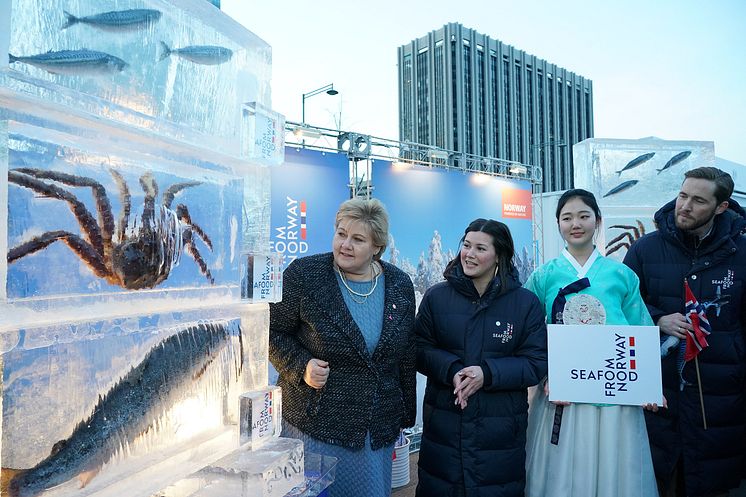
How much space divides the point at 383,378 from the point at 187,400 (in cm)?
76

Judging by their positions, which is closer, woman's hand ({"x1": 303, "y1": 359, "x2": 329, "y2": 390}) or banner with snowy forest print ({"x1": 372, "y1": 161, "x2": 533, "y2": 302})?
woman's hand ({"x1": 303, "y1": 359, "x2": 329, "y2": 390})

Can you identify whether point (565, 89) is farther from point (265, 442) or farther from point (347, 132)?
point (265, 442)

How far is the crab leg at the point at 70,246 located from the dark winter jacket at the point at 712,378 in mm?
2173

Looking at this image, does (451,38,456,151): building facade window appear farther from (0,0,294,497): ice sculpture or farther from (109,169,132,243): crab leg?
(109,169,132,243): crab leg

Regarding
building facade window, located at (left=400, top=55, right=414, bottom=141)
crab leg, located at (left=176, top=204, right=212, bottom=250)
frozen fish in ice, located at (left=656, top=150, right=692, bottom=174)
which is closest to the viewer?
crab leg, located at (left=176, top=204, right=212, bottom=250)

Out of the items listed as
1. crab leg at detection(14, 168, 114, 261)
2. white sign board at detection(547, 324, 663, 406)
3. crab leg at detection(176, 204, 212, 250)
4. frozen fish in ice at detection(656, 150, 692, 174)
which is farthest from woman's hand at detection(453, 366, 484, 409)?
frozen fish in ice at detection(656, 150, 692, 174)

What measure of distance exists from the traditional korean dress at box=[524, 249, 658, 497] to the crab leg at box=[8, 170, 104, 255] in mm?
1703

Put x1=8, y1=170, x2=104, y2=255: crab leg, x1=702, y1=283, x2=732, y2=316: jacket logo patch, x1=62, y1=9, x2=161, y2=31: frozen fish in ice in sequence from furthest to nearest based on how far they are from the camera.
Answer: x1=702, y1=283, x2=732, y2=316: jacket logo patch < x1=62, y1=9, x2=161, y2=31: frozen fish in ice < x1=8, y1=170, x2=104, y2=255: crab leg

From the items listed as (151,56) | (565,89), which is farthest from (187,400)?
Result: (565,89)

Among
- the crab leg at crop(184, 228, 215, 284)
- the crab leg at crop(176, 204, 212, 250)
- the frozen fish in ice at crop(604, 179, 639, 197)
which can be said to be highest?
the frozen fish in ice at crop(604, 179, 639, 197)

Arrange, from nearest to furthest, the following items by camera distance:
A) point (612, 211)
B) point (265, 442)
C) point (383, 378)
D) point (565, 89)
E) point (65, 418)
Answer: point (65, 418) < point (265, 442) < point (383, 378) < point (612, 211) < point (565, 89)

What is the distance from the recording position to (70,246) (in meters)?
0.90

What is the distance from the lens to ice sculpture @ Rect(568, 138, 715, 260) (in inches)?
143

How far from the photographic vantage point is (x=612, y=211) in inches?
147
